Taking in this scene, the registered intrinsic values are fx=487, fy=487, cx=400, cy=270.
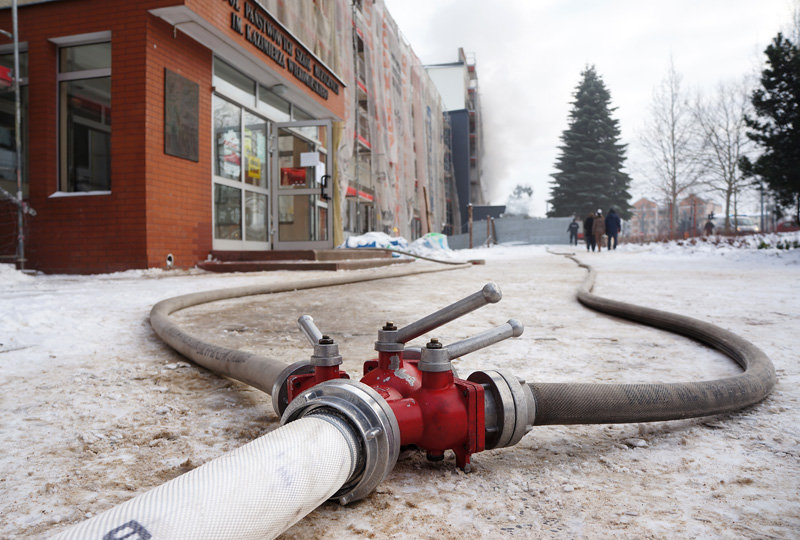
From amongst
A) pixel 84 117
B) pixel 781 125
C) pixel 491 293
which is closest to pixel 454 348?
pixel 491 293

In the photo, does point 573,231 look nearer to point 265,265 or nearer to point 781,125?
point 781,125

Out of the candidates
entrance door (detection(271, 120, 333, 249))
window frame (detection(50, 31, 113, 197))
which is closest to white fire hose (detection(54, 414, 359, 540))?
window frame (detection(50, 31, 113, 197))

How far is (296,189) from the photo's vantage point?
916 centimetres

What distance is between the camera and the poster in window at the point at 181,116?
6.40 m

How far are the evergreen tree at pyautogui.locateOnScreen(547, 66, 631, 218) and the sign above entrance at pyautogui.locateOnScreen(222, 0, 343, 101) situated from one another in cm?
2726

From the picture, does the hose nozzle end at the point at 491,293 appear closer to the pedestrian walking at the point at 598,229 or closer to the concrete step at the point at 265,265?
the concrete step at the point at 265,265

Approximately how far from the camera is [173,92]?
650 cm

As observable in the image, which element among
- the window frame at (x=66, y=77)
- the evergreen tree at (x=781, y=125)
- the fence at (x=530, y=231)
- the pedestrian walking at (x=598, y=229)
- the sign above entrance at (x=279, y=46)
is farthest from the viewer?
the fence at (x=530, y=231)

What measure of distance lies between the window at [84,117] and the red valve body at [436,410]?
22.0ft

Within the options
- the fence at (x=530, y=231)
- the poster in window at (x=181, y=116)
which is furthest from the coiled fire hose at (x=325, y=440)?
the fence at (x=530, y=231)

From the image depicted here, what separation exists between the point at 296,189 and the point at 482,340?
8622mm

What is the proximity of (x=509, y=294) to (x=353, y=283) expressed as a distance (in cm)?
Result: 150

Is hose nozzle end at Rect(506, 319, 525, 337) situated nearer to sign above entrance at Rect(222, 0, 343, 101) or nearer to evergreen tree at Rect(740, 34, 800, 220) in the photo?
sign above entrance at Rect(222, 0, 343, 101)

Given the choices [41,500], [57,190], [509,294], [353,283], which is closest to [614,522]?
[41,500]
